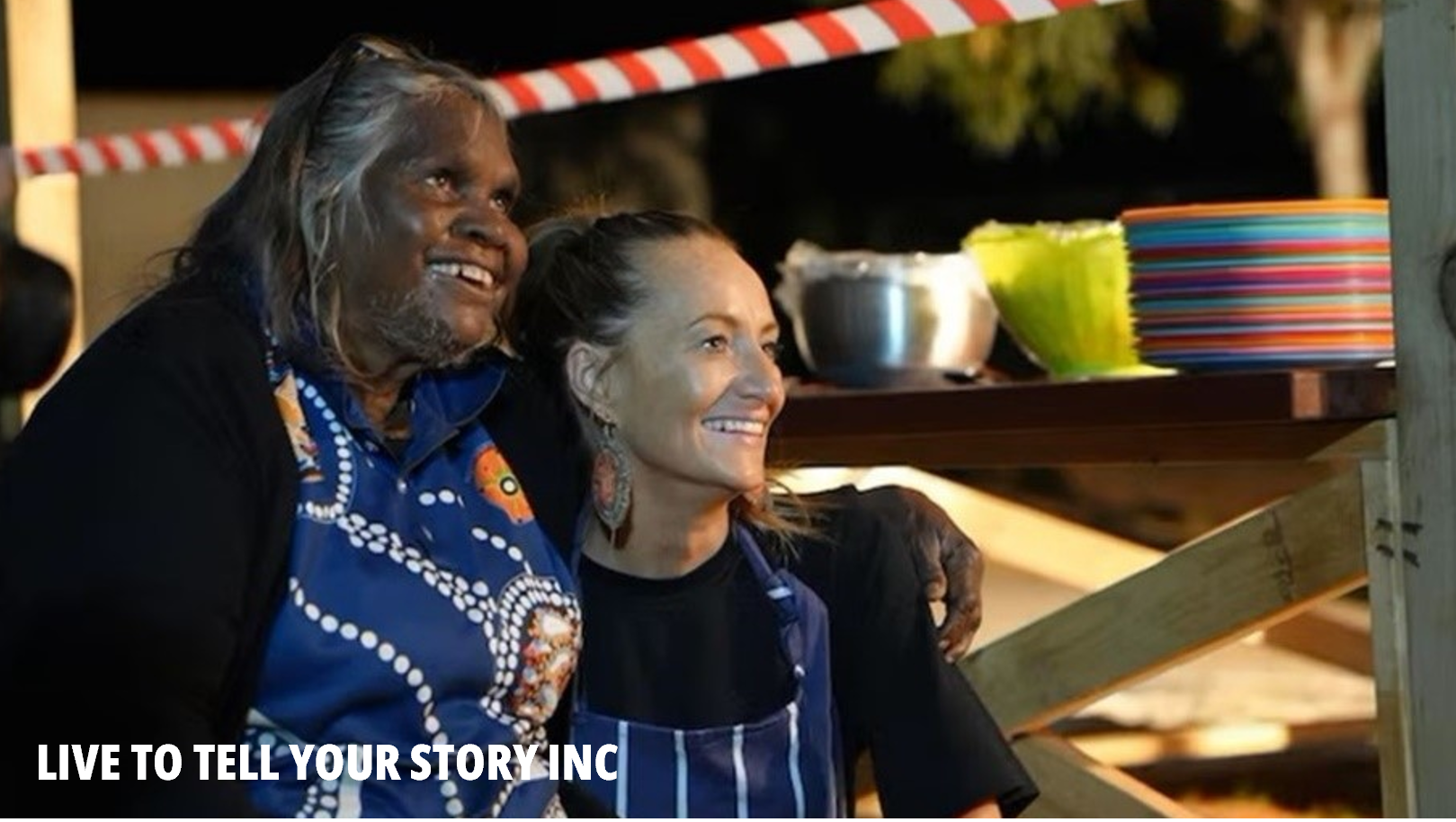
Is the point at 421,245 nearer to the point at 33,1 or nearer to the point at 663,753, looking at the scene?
the point at 663,753

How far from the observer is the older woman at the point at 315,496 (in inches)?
94.5

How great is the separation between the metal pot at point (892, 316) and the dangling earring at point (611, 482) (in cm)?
112

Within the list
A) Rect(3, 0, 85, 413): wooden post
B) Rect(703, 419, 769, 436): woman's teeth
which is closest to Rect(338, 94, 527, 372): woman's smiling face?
Rect(703, 419, 769, 436): woman's teeth

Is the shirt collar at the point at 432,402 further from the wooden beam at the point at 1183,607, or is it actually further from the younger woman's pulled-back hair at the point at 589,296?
the wooden beam at the point at 1183,607

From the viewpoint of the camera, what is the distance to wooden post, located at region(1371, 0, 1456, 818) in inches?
122

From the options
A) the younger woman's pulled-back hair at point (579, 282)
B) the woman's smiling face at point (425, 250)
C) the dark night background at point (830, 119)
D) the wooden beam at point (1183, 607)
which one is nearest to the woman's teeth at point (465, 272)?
the woman's smiling face at point (425, 250)

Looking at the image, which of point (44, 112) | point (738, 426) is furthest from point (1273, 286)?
point (44, 112)

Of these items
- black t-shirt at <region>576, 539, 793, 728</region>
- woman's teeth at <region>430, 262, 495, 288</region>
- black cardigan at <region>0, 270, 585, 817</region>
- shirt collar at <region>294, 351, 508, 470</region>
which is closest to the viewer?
black cardigan at <region>0, 270, 585, 817</region>

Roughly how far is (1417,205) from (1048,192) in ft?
39.5

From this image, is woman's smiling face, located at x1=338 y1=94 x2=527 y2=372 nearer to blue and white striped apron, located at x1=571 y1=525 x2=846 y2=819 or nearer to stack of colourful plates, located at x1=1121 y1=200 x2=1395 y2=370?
blue and white striped apron, located at x1=571 y1=525 x2=846 y2=819

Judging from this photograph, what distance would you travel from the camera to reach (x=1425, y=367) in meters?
3.15

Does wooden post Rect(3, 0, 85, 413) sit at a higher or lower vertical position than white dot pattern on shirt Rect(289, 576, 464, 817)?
higher

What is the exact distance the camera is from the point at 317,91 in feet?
9.48

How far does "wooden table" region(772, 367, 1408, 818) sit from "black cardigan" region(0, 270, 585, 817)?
1.38 m
